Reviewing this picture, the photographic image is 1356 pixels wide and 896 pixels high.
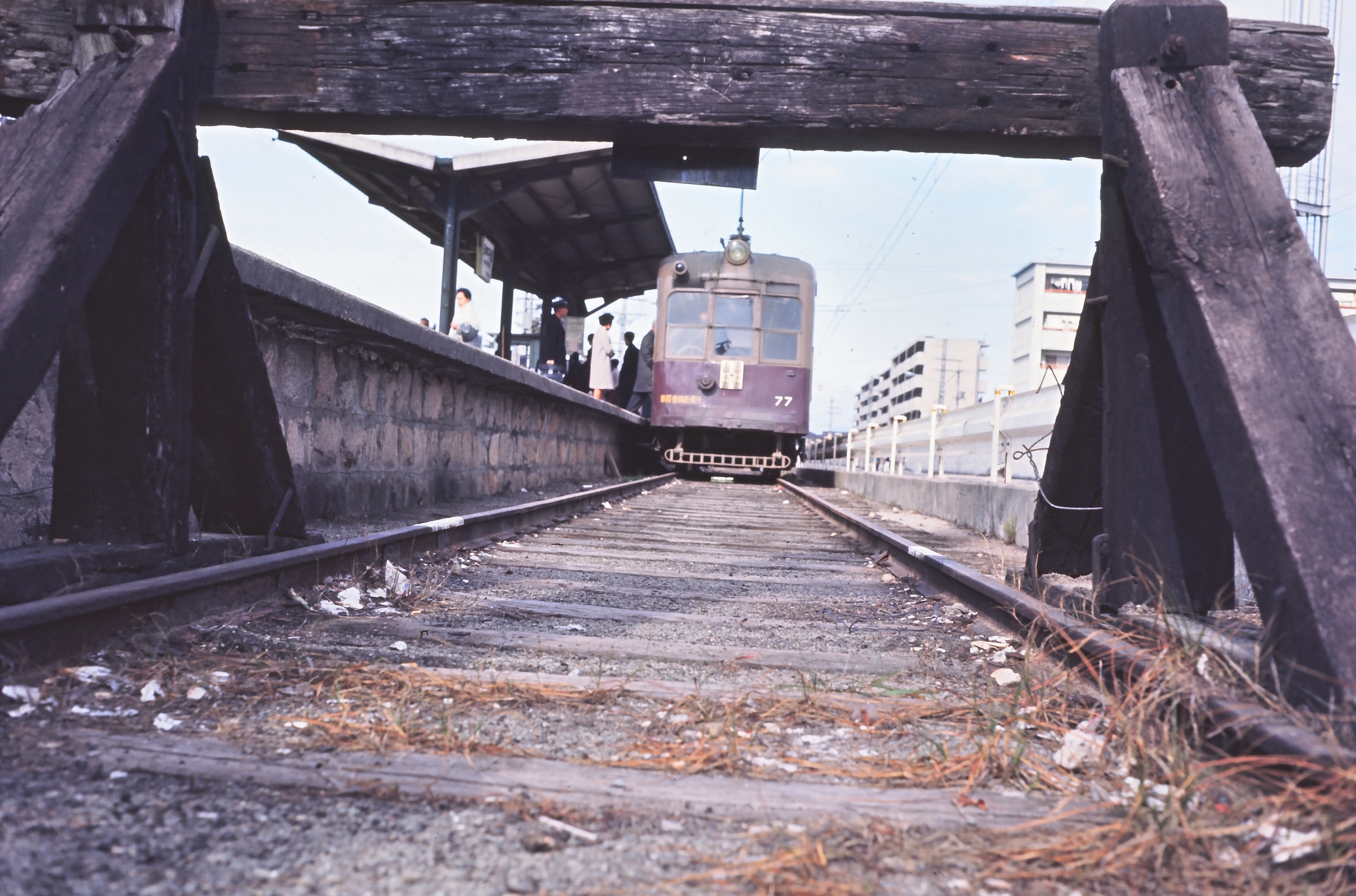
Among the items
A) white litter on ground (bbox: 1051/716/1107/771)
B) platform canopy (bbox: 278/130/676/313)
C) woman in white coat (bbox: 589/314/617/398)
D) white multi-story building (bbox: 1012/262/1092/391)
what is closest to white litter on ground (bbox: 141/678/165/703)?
white litter on ground (bbox: 1051/716/1107/771)

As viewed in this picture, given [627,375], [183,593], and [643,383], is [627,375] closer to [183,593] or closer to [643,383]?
[643,383]

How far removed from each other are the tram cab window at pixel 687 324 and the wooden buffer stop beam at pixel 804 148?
10.8 metres

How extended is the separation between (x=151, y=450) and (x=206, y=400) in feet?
1.18

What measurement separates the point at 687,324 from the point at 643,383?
410cm

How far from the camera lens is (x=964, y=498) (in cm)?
802

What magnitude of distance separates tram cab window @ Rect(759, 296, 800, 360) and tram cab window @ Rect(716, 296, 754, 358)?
0.20 m

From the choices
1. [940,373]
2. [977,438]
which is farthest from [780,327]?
[940,373]

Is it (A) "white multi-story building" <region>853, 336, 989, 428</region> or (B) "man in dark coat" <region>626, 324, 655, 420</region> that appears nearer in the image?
(B) "man in dark coat" <region>626, 324, 655, 420</region>

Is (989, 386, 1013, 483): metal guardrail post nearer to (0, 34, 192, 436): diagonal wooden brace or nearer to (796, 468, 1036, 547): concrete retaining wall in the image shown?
(796, 468, 1036, 547): concrete retaining wall

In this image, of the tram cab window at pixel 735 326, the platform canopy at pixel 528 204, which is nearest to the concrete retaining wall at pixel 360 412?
the platform canopy at pixel 528 204

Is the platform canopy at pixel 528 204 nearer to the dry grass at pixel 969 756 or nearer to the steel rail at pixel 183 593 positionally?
the steel rail at pixel 183 593

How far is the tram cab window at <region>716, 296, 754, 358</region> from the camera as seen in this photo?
13.6m

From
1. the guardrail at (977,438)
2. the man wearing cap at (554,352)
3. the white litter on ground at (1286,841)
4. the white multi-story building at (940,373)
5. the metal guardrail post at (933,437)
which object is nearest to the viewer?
the white litter on ground at (1286,841)

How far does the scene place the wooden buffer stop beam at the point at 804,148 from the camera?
1772mm
